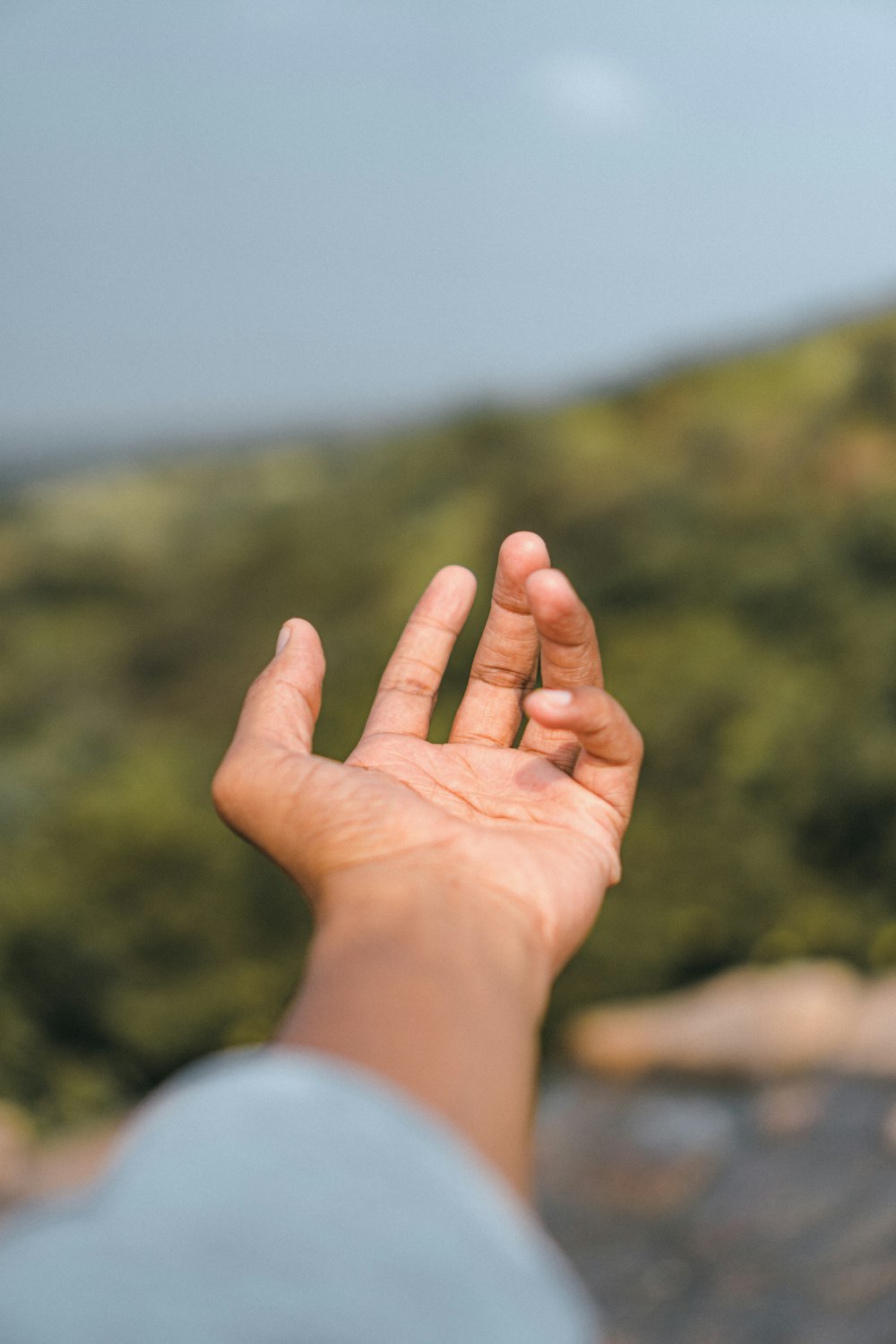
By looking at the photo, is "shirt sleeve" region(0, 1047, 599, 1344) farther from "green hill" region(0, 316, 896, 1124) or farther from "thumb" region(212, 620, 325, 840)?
"green hill" region(0, 316, 896, 1124)

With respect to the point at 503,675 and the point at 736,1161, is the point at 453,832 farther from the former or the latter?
the point at 736,1161

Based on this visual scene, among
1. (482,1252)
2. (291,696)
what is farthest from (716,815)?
(482,1252)

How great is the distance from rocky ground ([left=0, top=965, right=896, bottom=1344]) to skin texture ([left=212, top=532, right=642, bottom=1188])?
79.3 inches

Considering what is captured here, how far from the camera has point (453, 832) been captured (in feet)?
3.57

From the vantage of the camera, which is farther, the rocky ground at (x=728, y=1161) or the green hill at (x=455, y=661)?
the green hill at (x=455, y=661)

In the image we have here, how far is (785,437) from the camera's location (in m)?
4.84

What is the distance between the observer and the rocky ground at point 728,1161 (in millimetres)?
2621

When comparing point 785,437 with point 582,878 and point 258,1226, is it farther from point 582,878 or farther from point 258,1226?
point 258,1226

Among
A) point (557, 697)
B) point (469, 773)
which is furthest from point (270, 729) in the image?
point (557, 697)

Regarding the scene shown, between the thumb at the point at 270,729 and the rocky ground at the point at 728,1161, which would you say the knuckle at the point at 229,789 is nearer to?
the thumb at the point at 270,729

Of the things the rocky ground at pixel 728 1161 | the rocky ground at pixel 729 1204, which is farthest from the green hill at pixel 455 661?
the rocky ground at pixel 729 1204

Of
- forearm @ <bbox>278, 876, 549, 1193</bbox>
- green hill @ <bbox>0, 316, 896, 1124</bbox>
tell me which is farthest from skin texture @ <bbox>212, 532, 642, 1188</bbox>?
green hill @ <bbox>0, 316, 896, 1124</bbox>

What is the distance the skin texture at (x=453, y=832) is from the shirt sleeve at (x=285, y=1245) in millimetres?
126

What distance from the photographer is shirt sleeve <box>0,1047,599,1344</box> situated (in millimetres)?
577
